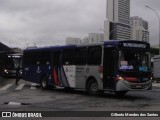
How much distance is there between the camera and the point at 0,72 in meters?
42.9

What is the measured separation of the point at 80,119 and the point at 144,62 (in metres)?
9.68

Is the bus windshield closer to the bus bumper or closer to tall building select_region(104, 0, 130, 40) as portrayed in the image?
the bus bumper

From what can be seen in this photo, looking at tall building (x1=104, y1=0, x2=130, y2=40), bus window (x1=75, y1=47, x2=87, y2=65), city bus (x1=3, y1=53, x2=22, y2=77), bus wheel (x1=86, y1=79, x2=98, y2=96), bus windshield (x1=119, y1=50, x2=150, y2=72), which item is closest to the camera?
bus windshield (x1=119, y1=50, x2=150, y2=72)

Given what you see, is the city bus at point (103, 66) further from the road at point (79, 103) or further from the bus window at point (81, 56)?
the road at point (79, 103)

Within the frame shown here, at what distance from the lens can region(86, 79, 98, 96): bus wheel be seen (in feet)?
74.1

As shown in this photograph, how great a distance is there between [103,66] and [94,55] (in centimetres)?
106

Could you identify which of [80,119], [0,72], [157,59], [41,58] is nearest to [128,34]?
[157,59]

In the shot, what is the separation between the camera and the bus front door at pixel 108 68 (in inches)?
835

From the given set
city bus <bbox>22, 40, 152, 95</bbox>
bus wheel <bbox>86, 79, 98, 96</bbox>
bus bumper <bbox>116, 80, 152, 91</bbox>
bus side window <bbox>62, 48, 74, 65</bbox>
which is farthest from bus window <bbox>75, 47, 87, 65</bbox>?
bus bumper <bbox>116, 80, 152, 91</bbox>

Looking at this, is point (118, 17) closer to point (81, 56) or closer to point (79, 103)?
point (81, 56)

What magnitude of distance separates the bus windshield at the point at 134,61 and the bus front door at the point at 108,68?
0.50m

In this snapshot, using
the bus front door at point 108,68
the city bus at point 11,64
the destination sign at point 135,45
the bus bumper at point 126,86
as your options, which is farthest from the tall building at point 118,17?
the bus bumper at point 126,86

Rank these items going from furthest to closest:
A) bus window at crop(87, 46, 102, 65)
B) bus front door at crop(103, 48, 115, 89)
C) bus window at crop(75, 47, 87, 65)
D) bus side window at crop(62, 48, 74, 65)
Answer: bus side window at crop(62, 48, 74, 65) < bus window at crop(75, 47, 87, 65) < bus window at crop(87, 46, 102, 65) < bus front door at crop(103, 48, 115, 89)

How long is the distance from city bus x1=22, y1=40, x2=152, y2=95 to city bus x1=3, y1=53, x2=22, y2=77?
18808 mm
